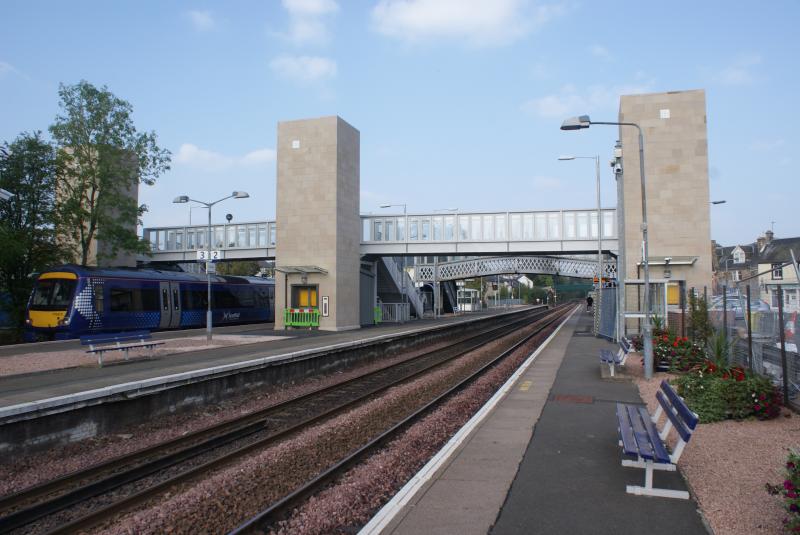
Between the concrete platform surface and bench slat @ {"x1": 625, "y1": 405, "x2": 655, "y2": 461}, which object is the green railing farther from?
bench slat @ {"x1": 625, "y1": 405, "x2": 655, "y2": 461}

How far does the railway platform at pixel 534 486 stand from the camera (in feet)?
16.5

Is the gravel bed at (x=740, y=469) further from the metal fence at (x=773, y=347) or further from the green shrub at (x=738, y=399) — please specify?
the metal fence at (x=773, y=347)

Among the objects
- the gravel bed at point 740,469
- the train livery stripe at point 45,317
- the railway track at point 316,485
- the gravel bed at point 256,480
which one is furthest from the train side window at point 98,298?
the gravel bed at point 740,469

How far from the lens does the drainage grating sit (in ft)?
35.6

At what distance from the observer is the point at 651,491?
570cm

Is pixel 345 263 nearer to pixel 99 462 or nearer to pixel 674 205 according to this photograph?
pixel 674 205

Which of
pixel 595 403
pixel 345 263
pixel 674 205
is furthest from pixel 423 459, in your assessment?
pixel 345 263

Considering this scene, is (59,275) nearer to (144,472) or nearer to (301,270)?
(301,270)

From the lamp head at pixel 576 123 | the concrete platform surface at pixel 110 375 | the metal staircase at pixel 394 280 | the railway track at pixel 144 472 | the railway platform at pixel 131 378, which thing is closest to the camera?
the railway track at pixel 144 472

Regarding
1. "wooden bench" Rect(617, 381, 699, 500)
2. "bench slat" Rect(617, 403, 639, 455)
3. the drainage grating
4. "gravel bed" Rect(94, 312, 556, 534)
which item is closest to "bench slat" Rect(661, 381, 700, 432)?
"wooden bench" Rect(617, 381, 699, 500)

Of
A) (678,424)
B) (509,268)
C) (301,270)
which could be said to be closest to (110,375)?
(678,424)

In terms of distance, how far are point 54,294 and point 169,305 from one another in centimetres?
597

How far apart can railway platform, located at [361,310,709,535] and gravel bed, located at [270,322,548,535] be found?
542mm

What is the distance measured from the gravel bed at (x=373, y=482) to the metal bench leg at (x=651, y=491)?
2618 millimetres
